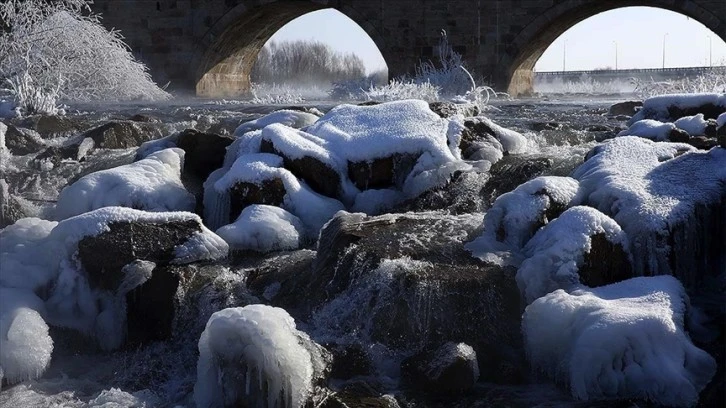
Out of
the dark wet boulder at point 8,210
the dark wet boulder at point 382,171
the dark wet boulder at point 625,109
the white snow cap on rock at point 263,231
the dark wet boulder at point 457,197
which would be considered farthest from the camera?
the dark wet boulder at point 625,109

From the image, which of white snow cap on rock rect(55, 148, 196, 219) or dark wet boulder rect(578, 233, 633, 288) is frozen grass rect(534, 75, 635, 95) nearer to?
white snow cap on rock rect(55, 148, 196, 219)

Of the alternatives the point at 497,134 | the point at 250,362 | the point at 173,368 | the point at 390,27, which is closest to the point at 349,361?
the point at 250,362

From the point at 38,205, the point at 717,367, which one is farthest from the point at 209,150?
the point at 717,367

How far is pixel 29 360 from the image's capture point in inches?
193

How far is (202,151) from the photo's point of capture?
27.1ft

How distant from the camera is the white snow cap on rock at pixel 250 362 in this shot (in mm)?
4141

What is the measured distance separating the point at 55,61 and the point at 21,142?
5.08 m

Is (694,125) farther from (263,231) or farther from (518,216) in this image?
(263,231)

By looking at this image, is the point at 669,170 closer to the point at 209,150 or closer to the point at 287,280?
the point at 287,280

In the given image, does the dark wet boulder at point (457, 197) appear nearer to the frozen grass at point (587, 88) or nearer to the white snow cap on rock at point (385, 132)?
the white snow cap on rock at point (385, 132)

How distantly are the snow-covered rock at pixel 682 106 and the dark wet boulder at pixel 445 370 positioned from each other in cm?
544

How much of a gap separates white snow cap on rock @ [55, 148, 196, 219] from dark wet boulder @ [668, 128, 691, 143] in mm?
3979

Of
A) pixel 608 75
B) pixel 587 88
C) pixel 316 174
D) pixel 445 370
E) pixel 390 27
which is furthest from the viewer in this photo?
pixel 608 75

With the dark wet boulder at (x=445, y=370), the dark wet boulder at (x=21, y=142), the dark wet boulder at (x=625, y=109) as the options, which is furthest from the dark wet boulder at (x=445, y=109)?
the dark wet boulder at (x=21, y=142)
